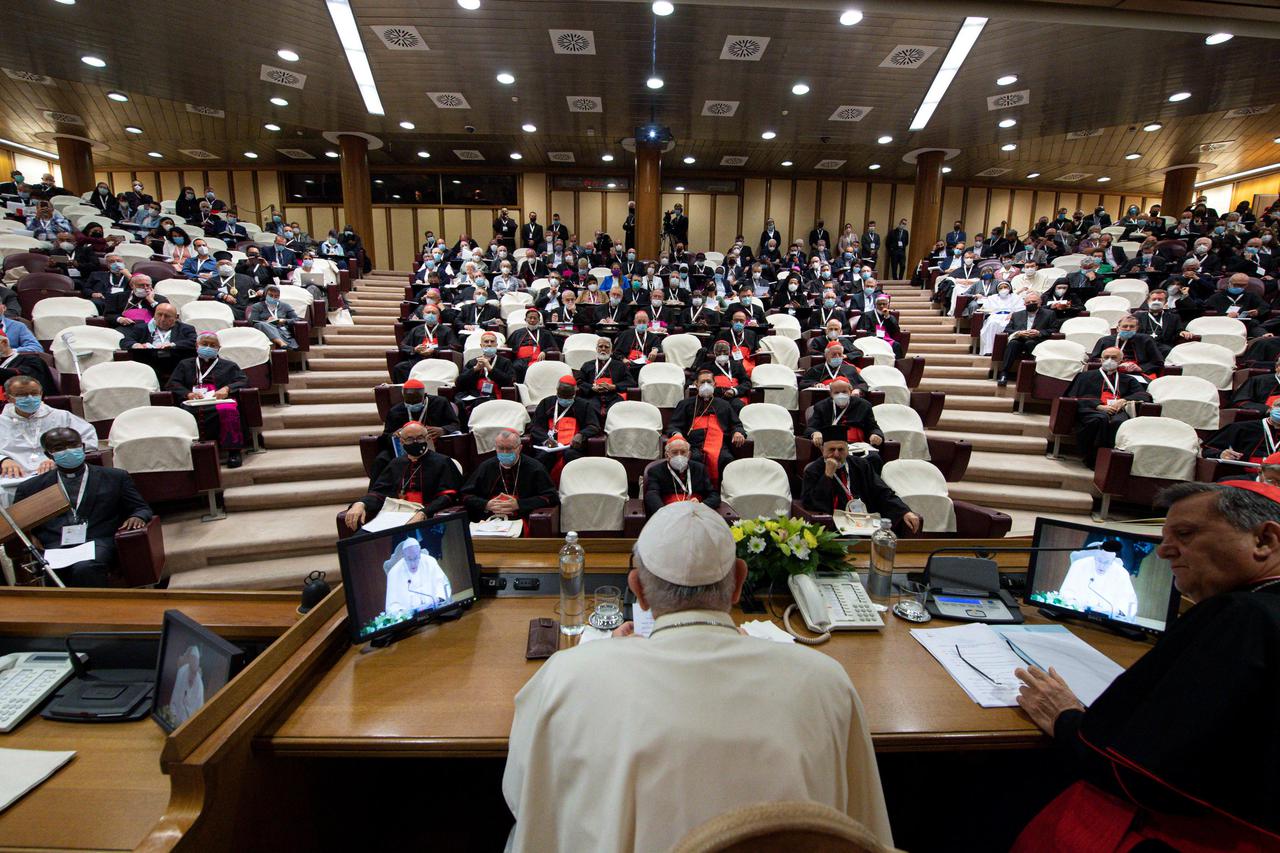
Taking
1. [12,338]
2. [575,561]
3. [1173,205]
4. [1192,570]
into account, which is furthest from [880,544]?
[1173,205]

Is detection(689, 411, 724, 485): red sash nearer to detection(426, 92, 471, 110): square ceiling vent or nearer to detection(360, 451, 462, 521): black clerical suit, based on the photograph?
detection(360, 451, 462, 521): black clerical suit

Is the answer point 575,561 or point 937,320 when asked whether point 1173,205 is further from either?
point 575,561

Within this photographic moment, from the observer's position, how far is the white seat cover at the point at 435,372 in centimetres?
690

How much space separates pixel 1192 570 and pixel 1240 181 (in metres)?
23.7

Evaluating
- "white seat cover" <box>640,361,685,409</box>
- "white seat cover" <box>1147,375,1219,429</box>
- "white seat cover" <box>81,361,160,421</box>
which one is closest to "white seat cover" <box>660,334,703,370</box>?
"white seat cover" <box>640,361,685,409</box>

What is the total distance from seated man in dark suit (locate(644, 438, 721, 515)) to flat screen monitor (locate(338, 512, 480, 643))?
8.71ft

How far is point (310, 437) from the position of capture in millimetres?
6133

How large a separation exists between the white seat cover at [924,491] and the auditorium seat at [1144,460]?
65.2 inches

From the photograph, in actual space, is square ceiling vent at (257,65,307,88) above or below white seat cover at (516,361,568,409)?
above

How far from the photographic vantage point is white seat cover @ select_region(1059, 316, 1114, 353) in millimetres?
7809

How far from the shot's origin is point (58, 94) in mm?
11016

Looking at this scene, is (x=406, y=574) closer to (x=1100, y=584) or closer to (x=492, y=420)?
(x=1100, y=584)

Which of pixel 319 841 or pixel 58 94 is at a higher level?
pixel 58 94

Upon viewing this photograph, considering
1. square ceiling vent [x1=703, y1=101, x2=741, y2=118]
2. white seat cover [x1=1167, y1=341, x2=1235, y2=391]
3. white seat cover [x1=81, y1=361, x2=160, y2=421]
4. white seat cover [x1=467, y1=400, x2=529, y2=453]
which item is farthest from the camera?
square ceiling vent [x1=703, y1=101, x2=741, y2=118]
